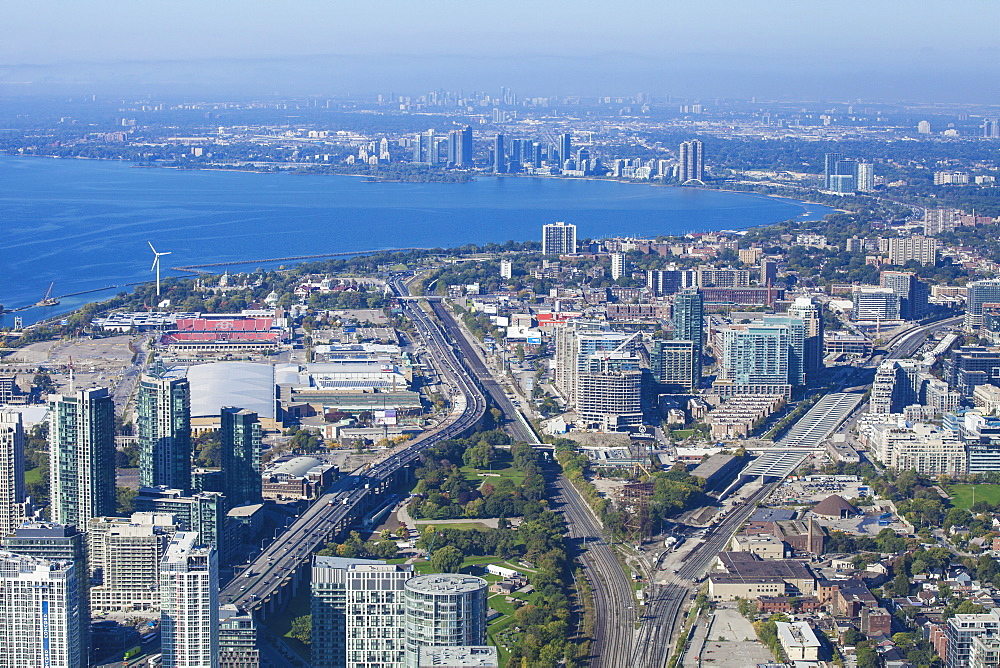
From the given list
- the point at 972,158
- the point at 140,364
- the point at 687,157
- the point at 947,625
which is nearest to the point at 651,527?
the point at 947,625

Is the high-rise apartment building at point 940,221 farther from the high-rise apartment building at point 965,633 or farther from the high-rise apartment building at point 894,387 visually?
the high-rise apartment building at point 965,633

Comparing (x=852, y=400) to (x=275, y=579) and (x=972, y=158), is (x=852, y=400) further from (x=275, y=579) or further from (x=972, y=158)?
(x=972, y=158)

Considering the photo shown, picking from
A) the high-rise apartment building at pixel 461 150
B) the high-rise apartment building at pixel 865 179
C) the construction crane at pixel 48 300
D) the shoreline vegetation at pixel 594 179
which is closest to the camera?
the construction crane at pixel 48 300

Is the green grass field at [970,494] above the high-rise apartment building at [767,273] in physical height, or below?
below

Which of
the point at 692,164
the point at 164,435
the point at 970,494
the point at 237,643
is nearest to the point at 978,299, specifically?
the point at 970,494

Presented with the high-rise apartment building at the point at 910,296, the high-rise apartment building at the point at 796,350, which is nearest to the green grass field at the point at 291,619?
the high-rise apartment building at the point at 796,350

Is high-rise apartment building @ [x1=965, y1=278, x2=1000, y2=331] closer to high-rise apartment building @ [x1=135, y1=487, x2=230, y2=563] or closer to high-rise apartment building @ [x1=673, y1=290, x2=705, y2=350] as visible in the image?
high-rise apartment building @ [x1=673, y1=290, x2=705, y2=350]
